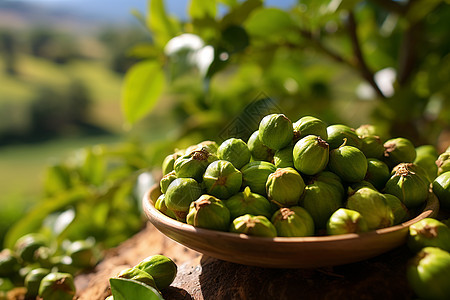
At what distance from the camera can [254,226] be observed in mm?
618

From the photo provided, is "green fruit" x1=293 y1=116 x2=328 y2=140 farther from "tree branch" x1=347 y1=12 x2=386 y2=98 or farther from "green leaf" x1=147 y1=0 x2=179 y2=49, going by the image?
"tree branch" x1=347 y1=12 x2=386 y2=98

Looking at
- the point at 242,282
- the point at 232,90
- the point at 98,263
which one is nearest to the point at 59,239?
the point at 98,263

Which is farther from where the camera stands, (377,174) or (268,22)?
(268,22)

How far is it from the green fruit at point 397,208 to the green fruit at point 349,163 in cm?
6

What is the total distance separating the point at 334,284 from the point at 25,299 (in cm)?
77

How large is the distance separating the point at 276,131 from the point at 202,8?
2.17 feet

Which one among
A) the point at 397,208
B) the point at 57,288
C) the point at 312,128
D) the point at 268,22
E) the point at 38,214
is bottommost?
the point at 38,214

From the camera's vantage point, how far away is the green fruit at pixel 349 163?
0.71 m

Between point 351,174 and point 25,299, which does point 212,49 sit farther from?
point 25,299

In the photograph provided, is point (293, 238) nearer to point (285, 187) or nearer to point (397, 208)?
point (285, 187)

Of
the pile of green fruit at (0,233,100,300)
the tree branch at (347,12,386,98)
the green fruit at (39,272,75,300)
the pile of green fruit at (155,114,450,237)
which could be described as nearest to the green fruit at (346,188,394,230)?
the pile of green fruit at (155,114,450,237)

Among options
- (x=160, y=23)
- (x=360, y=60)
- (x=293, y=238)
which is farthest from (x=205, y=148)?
(x=360, y=60)

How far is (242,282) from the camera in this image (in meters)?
0.73

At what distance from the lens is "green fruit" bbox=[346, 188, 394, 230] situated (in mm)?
646
